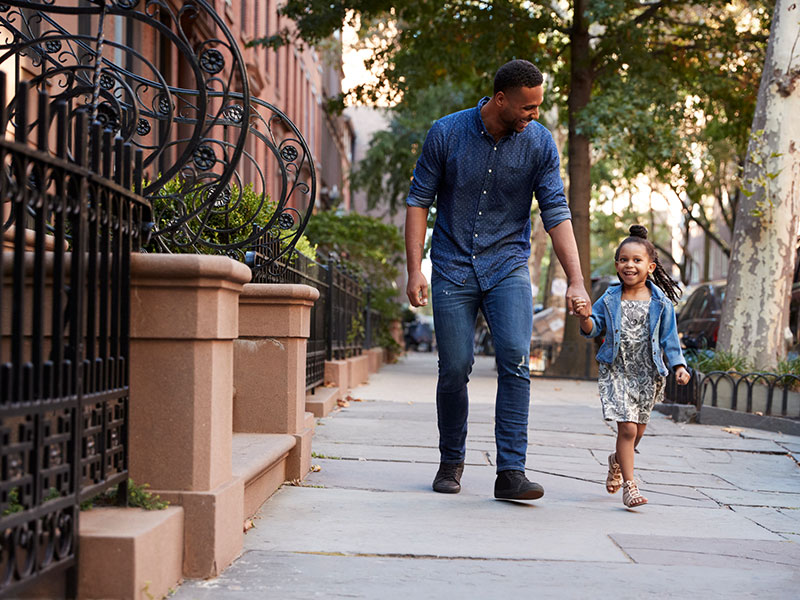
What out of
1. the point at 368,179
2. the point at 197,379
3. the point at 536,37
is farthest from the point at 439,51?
the point at 197,379

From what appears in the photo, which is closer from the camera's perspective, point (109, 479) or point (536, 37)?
point (109, 479)

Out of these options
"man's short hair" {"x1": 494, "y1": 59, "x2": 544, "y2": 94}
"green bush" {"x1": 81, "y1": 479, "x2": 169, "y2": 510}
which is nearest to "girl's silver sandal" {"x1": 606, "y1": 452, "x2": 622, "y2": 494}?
"man's short hair" {"x1": 494, "y1": 59, "x2": 544, "y2": 94}

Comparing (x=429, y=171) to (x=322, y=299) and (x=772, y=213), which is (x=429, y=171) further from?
(x=772, y=213)

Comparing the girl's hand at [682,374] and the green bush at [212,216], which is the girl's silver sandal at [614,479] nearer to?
the girl's hand at [682,374]

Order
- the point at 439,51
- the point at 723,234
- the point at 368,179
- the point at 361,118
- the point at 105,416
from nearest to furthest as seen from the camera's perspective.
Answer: the point at 105,416 < the point at 439,51 < the point at 368,179 < the point at 723,234 < the point at 361,118

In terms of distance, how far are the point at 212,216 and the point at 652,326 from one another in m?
2.58

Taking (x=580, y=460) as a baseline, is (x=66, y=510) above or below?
above

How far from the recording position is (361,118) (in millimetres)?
77250

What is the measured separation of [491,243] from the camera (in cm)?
533

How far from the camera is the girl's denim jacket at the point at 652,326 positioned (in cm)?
548

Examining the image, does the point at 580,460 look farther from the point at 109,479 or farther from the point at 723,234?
the point at 723,234

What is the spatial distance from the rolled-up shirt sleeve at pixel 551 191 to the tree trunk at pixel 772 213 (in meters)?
7.82

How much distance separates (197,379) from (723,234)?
67.7m

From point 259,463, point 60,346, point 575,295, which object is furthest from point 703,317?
point 60,346
